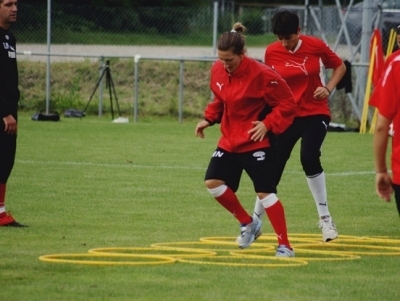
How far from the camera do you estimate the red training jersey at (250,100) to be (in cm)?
861

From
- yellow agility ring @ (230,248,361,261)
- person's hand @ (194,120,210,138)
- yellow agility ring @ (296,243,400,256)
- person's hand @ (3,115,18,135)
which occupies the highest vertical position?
person's hand @ (194,120,210,138)

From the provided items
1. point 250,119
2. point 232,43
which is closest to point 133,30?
point 250,119

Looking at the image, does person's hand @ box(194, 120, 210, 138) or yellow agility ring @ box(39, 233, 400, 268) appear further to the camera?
person's hand @ box(194, 120, 210, 138)

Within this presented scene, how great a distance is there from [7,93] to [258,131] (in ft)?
9.03

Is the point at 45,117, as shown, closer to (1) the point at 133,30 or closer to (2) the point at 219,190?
(1) the point at 133,30

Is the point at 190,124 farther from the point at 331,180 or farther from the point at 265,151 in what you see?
the point at 265,151

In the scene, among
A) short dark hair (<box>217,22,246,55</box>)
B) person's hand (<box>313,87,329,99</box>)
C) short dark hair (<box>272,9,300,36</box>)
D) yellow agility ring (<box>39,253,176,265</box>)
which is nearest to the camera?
yellow agility ring (<box>39,253,176,265</box>)

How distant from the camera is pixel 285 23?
969cm

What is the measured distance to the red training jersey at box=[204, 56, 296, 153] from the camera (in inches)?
339

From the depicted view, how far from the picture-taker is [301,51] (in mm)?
10055

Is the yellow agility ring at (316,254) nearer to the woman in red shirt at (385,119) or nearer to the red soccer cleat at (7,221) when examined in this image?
the red soccer cleat at (7,221)

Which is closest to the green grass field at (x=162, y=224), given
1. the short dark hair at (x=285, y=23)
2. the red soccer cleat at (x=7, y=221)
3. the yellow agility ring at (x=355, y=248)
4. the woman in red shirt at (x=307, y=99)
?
the yellow agility ring at (x=355, y=248)

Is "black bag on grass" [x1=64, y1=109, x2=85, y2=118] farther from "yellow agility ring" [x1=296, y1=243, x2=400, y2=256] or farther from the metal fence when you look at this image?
"yellow agility ring" [x1=296, y1=243, x2=400, y2=256]

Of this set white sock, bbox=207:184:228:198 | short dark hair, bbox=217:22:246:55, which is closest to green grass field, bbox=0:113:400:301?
white sock, bbox=207:184:228:198
